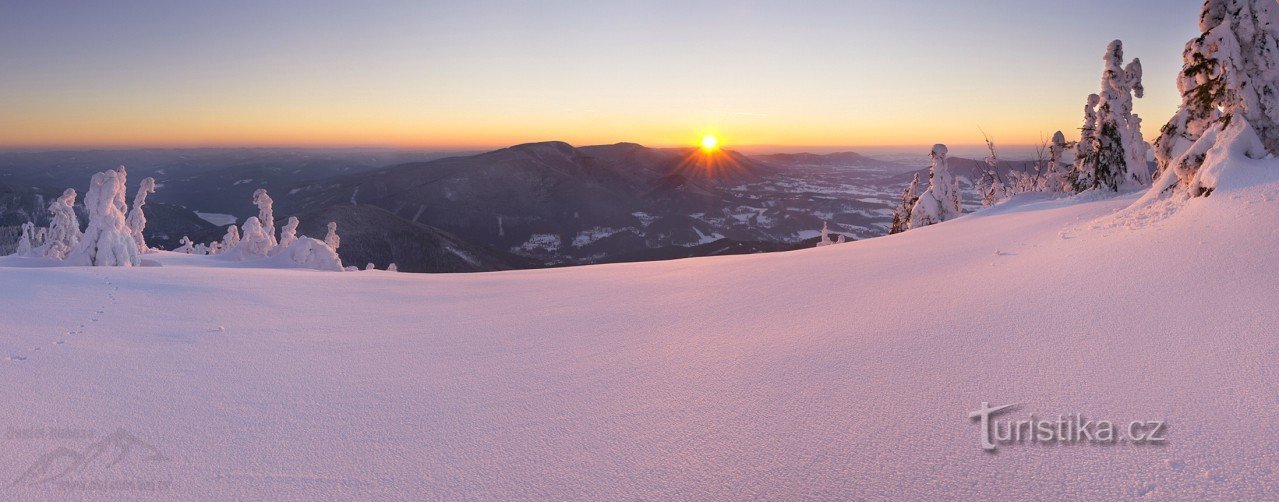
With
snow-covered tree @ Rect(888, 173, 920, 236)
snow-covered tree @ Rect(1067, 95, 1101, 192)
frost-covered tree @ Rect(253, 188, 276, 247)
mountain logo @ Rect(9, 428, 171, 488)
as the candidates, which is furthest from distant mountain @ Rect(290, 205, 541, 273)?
mountain logo @ Rect(9, 428, 171, 488)

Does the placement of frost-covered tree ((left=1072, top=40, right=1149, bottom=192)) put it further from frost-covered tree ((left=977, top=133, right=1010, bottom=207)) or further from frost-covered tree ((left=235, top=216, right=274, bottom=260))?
frost-covered tree ((left=235, top=216, right=274, bottom=260))

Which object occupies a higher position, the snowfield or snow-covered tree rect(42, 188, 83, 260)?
the snowfield

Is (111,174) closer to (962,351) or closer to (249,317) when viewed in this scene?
(249,317)

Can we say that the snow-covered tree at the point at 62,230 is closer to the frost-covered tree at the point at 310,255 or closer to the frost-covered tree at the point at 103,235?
the frost-covered tree at the point at 103,235

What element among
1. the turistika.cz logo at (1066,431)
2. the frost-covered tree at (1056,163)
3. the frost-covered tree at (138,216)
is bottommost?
the frost-covered tree at (138,216)

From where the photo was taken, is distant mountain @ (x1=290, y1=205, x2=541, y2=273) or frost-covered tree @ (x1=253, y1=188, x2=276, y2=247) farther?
distant mountain @ (x1=290, y1=205, x2=541, y2=273)

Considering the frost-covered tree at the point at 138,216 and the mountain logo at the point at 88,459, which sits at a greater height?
the mountain logo at the point at 88,459

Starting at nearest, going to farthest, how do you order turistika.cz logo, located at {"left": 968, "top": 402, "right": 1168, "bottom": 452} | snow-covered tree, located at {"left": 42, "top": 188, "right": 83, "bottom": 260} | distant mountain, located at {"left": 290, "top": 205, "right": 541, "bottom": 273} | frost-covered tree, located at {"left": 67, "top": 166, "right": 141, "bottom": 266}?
1. turistika.cz logo, located at {"left": 968, "top": 402, "right": 1168, "bottom": 452}
2. frost-covered tree, located at {"left": 67, "top": 166, "right": 141, "bottom": 266}
3. snow-covered tree, located at {"left": 42, "top": 188, "right": 83, "bottom": 260}
4. distant mountain, located at {"left": 290, "top": 205, "right": 541, "bottom": 273}

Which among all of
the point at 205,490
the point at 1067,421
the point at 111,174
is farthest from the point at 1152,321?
the point at 111,174

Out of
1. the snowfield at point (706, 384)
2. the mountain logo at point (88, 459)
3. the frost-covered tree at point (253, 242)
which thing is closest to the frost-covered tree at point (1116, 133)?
the snowfield at point (706, 384)
